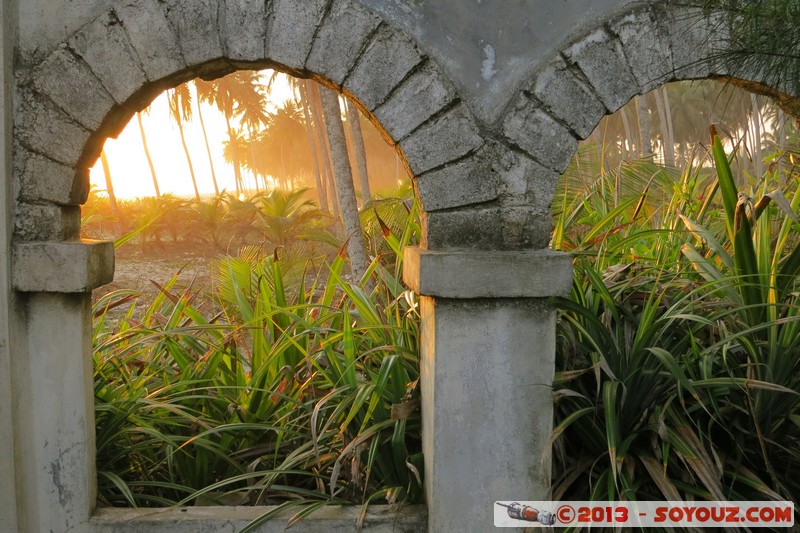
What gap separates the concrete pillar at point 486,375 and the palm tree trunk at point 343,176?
227 inches

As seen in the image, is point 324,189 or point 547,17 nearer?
point 547,17

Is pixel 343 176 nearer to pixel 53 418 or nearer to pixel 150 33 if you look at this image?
pixel 150 33

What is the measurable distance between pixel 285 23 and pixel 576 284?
5.67ft

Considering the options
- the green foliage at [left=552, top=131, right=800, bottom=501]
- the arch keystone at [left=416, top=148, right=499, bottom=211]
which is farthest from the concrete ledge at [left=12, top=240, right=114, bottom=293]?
the green foliage at [left=552, top=131, right=800, bottom=501]

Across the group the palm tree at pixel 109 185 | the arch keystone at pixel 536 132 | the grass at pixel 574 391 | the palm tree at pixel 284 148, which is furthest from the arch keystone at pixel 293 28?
the palm tree at pixel 284 148

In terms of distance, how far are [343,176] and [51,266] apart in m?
6.12

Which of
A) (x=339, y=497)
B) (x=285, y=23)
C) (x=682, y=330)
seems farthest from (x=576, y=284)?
(x=285, y=23)

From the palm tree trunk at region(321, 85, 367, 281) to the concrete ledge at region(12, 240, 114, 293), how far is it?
5.76 m

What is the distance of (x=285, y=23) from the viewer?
2.89m

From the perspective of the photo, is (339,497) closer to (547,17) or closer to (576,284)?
(576,284)

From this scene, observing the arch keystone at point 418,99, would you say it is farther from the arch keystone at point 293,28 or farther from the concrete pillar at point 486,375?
the concrete pillar at point 486,375

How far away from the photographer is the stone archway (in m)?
2.90

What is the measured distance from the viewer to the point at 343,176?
351 inches

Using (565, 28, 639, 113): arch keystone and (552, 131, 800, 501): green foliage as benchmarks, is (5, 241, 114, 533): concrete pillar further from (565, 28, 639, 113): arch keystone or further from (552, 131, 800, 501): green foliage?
(565, 28, 639, 113): arch keystone
